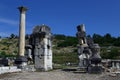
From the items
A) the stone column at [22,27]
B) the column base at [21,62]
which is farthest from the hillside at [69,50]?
the column base at [21,62]

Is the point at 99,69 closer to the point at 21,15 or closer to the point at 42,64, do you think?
the point at 42,64

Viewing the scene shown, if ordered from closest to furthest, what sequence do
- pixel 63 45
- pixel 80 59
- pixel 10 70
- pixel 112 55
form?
pixel 10 70, pixel 80 59, pixel 112 55, pixel 63 45

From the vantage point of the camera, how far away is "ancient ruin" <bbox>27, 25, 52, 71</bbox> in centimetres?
2402

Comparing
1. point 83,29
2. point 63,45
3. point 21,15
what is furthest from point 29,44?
point 63,45

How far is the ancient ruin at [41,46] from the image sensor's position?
78.8 ft

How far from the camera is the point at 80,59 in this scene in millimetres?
27906

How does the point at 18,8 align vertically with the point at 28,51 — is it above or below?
above

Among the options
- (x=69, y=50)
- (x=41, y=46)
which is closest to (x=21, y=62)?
(x=41, y=46)

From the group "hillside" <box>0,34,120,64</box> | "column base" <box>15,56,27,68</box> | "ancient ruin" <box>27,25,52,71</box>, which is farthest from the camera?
"hillside" <box>0,34,120,64</box>

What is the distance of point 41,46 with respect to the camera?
79.2 ft

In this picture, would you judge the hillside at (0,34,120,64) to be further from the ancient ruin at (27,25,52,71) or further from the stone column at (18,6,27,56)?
the ancient ruin at (27,25,52,71)

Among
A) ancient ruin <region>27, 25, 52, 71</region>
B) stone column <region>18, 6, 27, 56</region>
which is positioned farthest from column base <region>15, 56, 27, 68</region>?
stone column <region>18, 6, 27, 56</region>

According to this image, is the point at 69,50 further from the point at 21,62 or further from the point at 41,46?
the point at 21,62

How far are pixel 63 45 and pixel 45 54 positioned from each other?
75.4 meters
